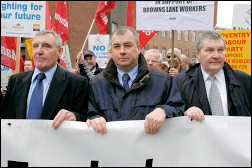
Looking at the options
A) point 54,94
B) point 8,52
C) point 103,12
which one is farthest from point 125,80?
point 103,12

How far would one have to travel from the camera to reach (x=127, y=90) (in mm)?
2561

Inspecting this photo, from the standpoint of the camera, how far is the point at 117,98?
2555 millimetres

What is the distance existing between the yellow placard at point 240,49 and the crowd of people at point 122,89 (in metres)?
2.00

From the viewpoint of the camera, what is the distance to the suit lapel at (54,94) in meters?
2.62

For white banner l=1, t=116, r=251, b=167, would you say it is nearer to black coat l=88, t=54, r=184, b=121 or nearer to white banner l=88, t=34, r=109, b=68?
black coat l=88, t=54, r=184, b=121

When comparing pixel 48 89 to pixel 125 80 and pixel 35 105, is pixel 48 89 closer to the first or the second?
pixel 35 105

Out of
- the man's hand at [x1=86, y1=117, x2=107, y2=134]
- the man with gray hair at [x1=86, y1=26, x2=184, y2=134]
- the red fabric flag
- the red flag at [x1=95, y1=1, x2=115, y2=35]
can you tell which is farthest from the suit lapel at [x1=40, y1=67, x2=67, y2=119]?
the red flag at [x1=95, y1=1, x2=115, y2=35]

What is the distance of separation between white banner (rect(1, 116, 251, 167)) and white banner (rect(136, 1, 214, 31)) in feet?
10.2

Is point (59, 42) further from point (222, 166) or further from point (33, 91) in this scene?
point (222, 166)

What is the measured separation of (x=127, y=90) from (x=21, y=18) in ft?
12.2

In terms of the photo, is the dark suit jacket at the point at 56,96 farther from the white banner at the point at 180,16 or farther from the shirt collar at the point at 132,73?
the white banner at the point at 180,16

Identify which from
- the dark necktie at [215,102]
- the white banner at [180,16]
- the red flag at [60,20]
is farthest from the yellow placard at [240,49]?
the red flag at [60,20]

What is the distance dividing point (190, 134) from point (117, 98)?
66 centimetres

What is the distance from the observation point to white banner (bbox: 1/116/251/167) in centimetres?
226
